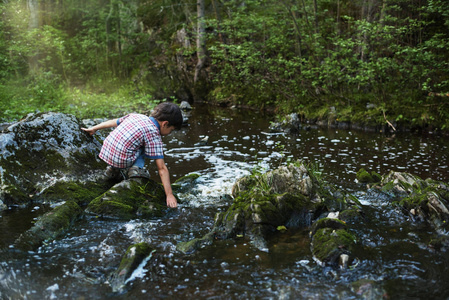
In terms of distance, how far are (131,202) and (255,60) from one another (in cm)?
1303

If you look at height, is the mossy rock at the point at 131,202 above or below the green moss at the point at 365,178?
above

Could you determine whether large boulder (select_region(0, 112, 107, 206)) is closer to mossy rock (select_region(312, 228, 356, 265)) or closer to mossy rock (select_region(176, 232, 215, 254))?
mossy rock (select_region(176, 232, 215, 254))

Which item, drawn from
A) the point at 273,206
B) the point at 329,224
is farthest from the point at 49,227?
the point at 329,224

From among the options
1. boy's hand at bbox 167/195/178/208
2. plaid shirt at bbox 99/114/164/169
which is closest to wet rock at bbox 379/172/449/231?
boy's hand at bbox 167/195/178/208

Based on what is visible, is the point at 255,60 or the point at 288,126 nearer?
the point at 288,126

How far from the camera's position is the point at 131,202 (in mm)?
5691

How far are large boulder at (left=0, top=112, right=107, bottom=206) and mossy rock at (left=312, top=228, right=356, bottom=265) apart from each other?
4289 mm

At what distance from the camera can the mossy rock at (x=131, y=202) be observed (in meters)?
5.48

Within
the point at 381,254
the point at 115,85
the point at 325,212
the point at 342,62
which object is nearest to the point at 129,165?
the point at 325,212

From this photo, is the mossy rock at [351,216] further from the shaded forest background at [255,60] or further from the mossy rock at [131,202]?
the shaded forest background at [255,60]

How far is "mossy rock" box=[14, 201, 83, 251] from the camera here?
4402mm

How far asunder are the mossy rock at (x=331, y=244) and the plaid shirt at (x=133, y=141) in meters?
2.86

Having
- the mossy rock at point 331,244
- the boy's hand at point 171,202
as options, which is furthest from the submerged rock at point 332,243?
the boy's hand at point 171,202

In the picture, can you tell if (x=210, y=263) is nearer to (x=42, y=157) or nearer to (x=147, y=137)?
(x=147, y=137)
